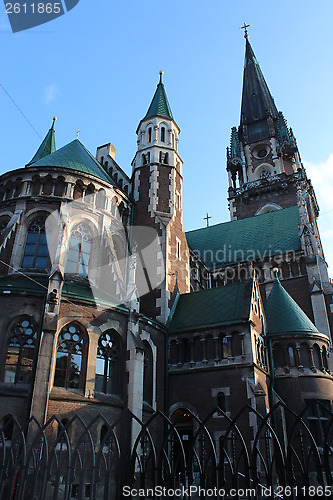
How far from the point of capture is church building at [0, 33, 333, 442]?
58.4ft

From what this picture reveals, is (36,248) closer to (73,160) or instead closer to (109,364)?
(73,160)

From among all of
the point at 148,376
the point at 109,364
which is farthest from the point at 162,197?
the point at 109,364

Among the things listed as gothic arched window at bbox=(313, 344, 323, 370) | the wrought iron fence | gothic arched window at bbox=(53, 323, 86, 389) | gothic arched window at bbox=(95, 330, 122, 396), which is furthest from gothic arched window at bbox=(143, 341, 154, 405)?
gothic arched window at bbox=(313, 344, 323, 370)

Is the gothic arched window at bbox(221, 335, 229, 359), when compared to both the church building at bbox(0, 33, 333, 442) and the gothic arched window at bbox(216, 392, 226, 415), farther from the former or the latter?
the gothic arched window at bbox(216, 392, 226, 415)

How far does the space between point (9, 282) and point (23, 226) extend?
12.6ft

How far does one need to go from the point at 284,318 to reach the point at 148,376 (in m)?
9.59

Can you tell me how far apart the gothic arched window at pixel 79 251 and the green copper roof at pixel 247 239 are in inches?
634

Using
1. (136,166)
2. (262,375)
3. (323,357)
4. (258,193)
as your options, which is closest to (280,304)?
(323,357)

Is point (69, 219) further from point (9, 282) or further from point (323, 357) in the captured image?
point (323, 357)

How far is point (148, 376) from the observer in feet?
70.7

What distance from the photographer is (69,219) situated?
915 inches

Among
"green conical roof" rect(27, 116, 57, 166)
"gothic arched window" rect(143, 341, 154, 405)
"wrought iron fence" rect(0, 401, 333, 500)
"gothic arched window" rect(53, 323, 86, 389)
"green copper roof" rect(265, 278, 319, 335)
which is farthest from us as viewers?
"green conical roof" rect(27, 116, 57, 166)

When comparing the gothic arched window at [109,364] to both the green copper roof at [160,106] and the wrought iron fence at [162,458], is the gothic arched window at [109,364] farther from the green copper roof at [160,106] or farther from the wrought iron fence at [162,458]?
the green copper roof at [160,106]

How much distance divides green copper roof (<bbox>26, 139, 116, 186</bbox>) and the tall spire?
40.4 m
